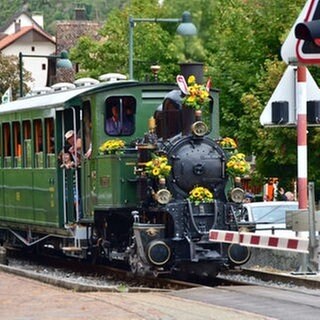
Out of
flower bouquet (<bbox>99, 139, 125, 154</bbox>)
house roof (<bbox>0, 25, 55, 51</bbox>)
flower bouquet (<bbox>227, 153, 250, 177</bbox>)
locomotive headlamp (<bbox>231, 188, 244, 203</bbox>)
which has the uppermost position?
house roof (<bbox>0, 25, 55, 51</bbox>)

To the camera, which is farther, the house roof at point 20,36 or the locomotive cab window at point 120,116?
the house roof at point 20,36

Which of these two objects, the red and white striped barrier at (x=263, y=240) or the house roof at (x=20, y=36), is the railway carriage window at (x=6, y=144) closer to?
the red and white striped barrier at (x=263, y=240)

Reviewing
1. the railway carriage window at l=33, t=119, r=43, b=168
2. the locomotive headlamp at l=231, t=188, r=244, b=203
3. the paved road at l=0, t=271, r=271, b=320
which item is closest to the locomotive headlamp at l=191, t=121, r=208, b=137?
the locomotive headlamp at l=231, t=188, r=244, b=203

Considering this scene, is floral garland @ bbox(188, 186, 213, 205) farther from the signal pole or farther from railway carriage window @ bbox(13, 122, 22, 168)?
railway carriage window @ bbox(13, 122, 22, 168)

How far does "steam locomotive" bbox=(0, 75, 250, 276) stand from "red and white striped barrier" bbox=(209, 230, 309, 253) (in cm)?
Answer: 133

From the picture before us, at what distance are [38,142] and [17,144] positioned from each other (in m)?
1.65

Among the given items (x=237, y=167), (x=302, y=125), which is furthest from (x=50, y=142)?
(x=302, y=125)

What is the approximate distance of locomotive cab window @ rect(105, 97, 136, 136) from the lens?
2059 centimetres

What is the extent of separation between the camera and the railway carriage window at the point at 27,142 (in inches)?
943

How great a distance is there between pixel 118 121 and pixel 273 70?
32.5 ft

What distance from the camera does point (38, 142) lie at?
23344 millimetres

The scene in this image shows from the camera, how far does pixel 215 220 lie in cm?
1919

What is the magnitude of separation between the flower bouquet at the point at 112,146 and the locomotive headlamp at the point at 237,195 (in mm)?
2014

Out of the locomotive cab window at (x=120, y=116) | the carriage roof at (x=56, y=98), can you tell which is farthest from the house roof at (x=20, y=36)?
the locomotive cab window at (x=120, y=116)
